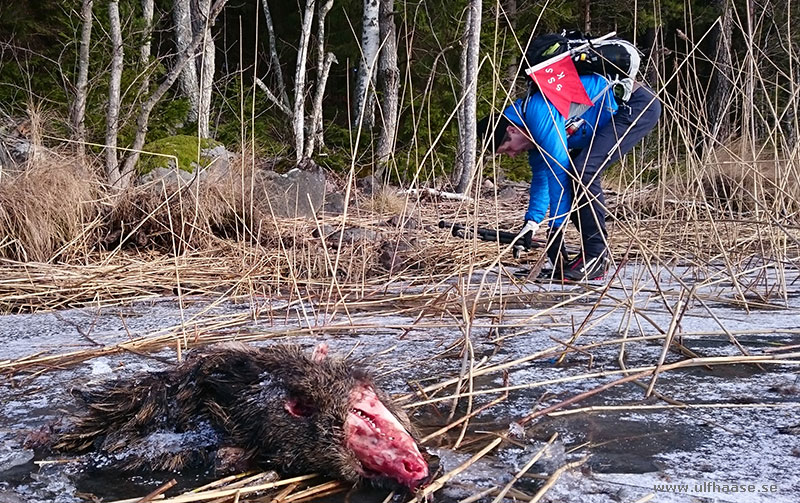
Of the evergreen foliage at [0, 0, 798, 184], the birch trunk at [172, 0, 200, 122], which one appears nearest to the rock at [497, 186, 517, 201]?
the evergreen foliage at [0, 0, 798, 184]

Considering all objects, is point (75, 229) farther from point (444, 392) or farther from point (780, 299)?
point (780, 299)

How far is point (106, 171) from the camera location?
554 cm

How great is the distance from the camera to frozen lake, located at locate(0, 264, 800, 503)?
3.81 ft

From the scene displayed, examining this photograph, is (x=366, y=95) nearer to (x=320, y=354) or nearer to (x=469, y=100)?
(x=320, y=354)

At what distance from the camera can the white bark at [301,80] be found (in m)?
9.65

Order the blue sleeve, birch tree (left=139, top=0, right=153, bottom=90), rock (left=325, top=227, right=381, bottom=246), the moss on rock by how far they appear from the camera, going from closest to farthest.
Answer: the blue sleeve
rock (left=325, top=227, right=381, bottom=246)
birch tree (left=139, top=0, right=153, bottom=90)
the moss on rock

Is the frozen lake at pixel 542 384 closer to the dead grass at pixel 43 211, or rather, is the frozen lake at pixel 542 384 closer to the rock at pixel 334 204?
the dead grass at pixel 43 211

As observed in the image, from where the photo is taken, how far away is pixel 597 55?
11.8ft

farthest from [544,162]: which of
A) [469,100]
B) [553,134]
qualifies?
[469,100]

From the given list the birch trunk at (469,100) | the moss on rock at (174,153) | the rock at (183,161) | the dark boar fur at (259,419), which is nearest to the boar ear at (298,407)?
the dark boar fur at (259,419)

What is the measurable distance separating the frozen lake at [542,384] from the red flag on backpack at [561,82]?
1.29 metres

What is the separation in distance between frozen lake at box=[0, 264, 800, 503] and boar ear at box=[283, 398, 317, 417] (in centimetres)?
17

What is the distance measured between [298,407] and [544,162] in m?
2.94

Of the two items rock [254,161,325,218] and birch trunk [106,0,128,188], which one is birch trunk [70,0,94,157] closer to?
birch trunk [106,0,128,188]
